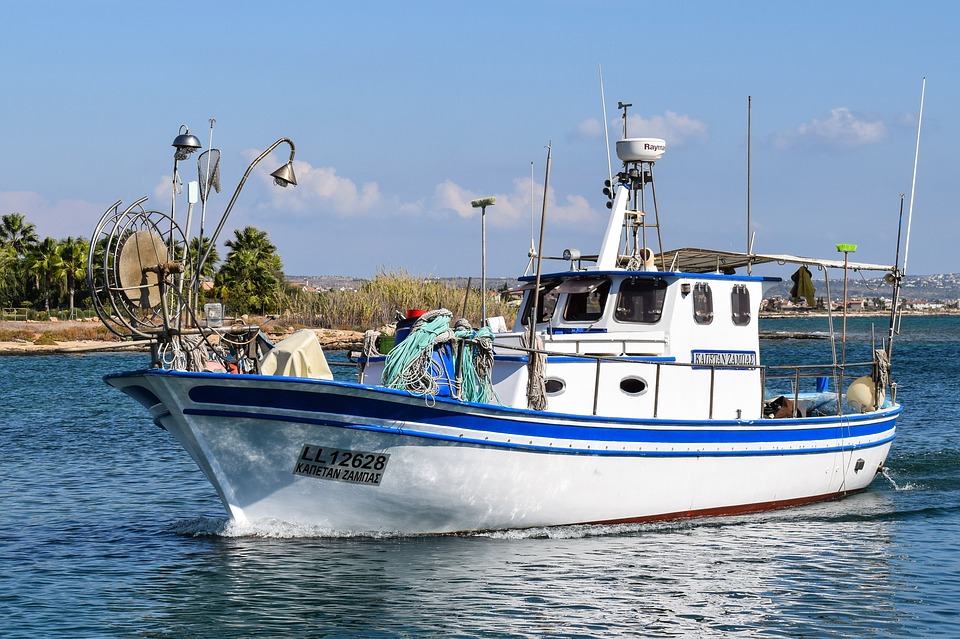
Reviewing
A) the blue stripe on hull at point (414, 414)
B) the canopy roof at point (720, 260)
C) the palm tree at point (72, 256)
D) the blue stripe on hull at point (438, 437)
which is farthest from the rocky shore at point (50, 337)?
the blue stripe on hull at point (414, 414)

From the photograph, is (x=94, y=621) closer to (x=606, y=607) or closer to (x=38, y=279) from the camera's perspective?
(x=606, y=607)

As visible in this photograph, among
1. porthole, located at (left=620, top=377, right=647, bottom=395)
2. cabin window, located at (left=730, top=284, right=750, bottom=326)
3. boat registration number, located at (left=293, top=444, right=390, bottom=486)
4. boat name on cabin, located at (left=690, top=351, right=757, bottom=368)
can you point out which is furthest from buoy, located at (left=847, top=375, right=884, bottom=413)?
boat registration number, located at (left=293, top=444, right=390, bottom=486)

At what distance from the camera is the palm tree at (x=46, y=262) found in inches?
2857

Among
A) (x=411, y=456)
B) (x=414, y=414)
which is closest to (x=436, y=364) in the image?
(x=414, y=414)

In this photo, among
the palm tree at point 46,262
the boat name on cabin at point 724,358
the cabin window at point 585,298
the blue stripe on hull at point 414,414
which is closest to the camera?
the blue stripe on hull at point 414,414

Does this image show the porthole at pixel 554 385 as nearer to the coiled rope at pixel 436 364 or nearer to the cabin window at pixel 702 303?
the coiled rope at pixel 436 364

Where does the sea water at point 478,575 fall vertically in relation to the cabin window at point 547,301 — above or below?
below

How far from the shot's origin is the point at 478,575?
454 inches

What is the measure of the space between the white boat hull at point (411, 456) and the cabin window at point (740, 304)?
6.24 feet

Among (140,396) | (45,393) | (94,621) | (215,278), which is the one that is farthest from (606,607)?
(215,278)

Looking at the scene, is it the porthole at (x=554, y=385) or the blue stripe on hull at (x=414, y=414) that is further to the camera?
the porthole at (x=554, y=385)

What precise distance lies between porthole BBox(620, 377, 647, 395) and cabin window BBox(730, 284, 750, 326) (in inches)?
81.9

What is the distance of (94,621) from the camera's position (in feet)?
34.0

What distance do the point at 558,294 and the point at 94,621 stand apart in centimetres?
744
